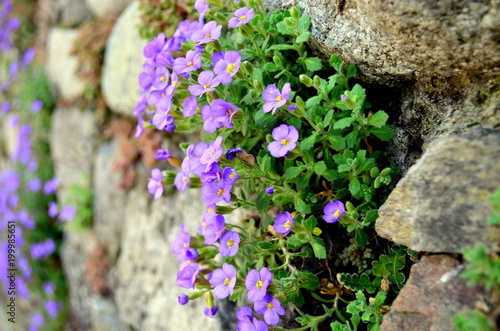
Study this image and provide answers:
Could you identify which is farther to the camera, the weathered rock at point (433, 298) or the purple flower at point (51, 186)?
the purple flower at point (51, 186)

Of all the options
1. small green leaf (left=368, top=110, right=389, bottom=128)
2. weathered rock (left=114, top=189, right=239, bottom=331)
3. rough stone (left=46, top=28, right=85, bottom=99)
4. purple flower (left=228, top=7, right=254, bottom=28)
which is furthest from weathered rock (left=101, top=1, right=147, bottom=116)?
Answer: small green leaf (left=368, top=110, right=389, bottom=128)

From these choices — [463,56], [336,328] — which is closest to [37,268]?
[336,328]

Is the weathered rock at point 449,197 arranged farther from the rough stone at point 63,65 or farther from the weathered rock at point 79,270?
the rough stone at point 63,65

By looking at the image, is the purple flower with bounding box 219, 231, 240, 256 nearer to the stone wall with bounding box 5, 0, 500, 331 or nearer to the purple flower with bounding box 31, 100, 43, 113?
the stone wall with bounding box 5, 0, 500, 331

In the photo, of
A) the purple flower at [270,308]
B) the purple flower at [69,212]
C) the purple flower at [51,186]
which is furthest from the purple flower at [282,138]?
the purple flower at [51,186]

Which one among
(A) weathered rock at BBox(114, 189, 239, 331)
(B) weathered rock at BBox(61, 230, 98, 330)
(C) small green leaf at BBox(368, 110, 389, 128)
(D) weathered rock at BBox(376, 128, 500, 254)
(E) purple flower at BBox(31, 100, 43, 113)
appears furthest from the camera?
(E) purple flower at BBox(31, 100, 43, 113)
